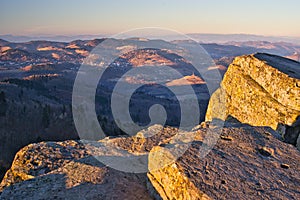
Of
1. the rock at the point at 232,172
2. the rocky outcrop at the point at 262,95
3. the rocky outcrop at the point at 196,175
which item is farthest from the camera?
the rocky outcrop at the point at 262,95

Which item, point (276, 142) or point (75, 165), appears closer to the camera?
point (276, 142)

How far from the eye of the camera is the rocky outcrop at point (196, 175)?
946 cm

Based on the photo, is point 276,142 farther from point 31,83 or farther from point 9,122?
point 31,83

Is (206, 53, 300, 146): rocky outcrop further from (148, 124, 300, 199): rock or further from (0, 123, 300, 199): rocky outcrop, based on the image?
(148, 124, 300, 199): rock

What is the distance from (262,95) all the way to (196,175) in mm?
8482

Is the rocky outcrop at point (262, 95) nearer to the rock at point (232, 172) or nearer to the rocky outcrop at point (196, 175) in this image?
the rocky outcrop at point (196, 175)

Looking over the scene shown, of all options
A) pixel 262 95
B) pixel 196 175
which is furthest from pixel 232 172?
pixel 262 95

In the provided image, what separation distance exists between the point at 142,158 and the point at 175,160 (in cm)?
423

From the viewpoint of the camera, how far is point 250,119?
55.2 ft

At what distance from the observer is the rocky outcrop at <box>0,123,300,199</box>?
9.46 m

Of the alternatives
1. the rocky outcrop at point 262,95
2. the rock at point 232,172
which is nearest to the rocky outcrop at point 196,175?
the rock at point 232,172

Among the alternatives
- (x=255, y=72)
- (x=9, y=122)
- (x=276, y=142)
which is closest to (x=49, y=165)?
(x=276, y=142)

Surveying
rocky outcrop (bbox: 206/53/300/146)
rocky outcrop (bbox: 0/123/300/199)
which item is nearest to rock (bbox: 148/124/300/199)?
rocky outcrop (bbox: 0/123/300/199)

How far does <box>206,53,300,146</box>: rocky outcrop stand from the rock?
293 cm
